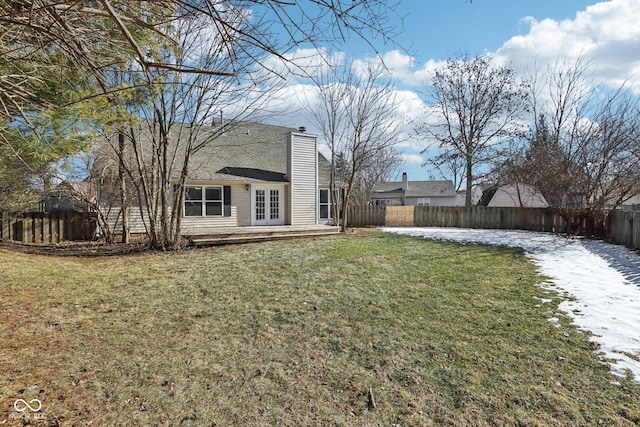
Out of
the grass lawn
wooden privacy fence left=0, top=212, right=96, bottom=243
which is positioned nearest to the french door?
wooden privacy fence left=0, top=212, right=96, bottom=243

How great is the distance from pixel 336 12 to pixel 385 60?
27.6 inches

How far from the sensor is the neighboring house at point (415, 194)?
38.7 meters

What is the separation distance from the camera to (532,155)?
16.2 metres

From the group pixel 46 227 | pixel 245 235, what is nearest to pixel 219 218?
pixel 245 235

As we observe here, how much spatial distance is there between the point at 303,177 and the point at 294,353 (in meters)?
13.0

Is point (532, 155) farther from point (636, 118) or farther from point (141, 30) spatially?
point (141, 30)

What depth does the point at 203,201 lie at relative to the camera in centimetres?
1432

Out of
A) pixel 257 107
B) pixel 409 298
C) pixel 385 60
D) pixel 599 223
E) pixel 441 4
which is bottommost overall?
pixel 409 298

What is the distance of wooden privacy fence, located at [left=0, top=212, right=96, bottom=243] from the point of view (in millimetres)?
11617

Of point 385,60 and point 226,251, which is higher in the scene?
point 385,60

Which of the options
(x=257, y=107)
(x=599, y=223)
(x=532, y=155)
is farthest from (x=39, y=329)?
(x=532, y=155)

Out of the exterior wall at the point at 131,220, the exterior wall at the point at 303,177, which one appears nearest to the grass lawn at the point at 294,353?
the exterior wall at the point at 131,220

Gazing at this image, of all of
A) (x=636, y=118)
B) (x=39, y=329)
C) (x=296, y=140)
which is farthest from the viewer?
(x=296, y=140)

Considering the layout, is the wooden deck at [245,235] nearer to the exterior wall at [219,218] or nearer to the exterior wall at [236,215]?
the exterior wall at [219,218]
